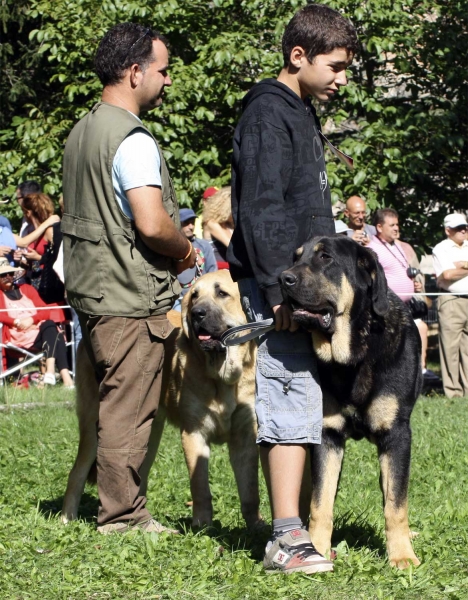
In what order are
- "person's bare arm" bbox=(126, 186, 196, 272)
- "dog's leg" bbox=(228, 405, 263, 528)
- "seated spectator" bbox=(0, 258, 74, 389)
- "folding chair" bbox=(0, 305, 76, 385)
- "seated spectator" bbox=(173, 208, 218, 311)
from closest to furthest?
"person's bare arm" bbox=(126, 186, 196, 272)
"dog's leg" bbox=(228, 405, 263, 528)
"seated spectator" bbox=(173, 208, 218, 311)
"folding chair" bbox=(0, 305, 76, 385)
"seated spectator" bbox=(0, 258, 74, 389)

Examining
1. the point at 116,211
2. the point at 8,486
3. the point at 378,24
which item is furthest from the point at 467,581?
the point at 378,24

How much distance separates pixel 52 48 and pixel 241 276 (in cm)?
967

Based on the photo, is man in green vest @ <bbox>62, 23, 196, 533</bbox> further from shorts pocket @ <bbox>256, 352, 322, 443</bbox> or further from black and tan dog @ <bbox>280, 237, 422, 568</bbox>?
black and tan dog @ <bbox>280, 237, 422, 568</bbox>

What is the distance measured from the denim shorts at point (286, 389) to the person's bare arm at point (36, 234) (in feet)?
22.8

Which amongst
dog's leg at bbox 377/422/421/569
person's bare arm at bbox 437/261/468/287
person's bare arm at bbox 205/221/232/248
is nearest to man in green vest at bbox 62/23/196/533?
dog's leg at bbox 377/422/421/569

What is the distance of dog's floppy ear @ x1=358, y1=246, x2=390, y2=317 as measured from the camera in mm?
3734

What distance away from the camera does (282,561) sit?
357 cm

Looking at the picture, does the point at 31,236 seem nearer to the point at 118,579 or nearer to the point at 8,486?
the point at 8,486

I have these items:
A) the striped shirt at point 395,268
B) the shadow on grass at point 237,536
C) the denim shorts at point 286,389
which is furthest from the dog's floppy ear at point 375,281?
the striped shirt at point 395,268

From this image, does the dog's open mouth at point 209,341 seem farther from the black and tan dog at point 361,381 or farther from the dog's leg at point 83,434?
the black and tan dog at point 361,381

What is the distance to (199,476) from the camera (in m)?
4.81

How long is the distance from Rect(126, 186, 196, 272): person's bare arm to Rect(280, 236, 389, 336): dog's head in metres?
0.72

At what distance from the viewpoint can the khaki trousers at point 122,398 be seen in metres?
4.16

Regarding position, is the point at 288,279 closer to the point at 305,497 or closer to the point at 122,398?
the point at 122,398
